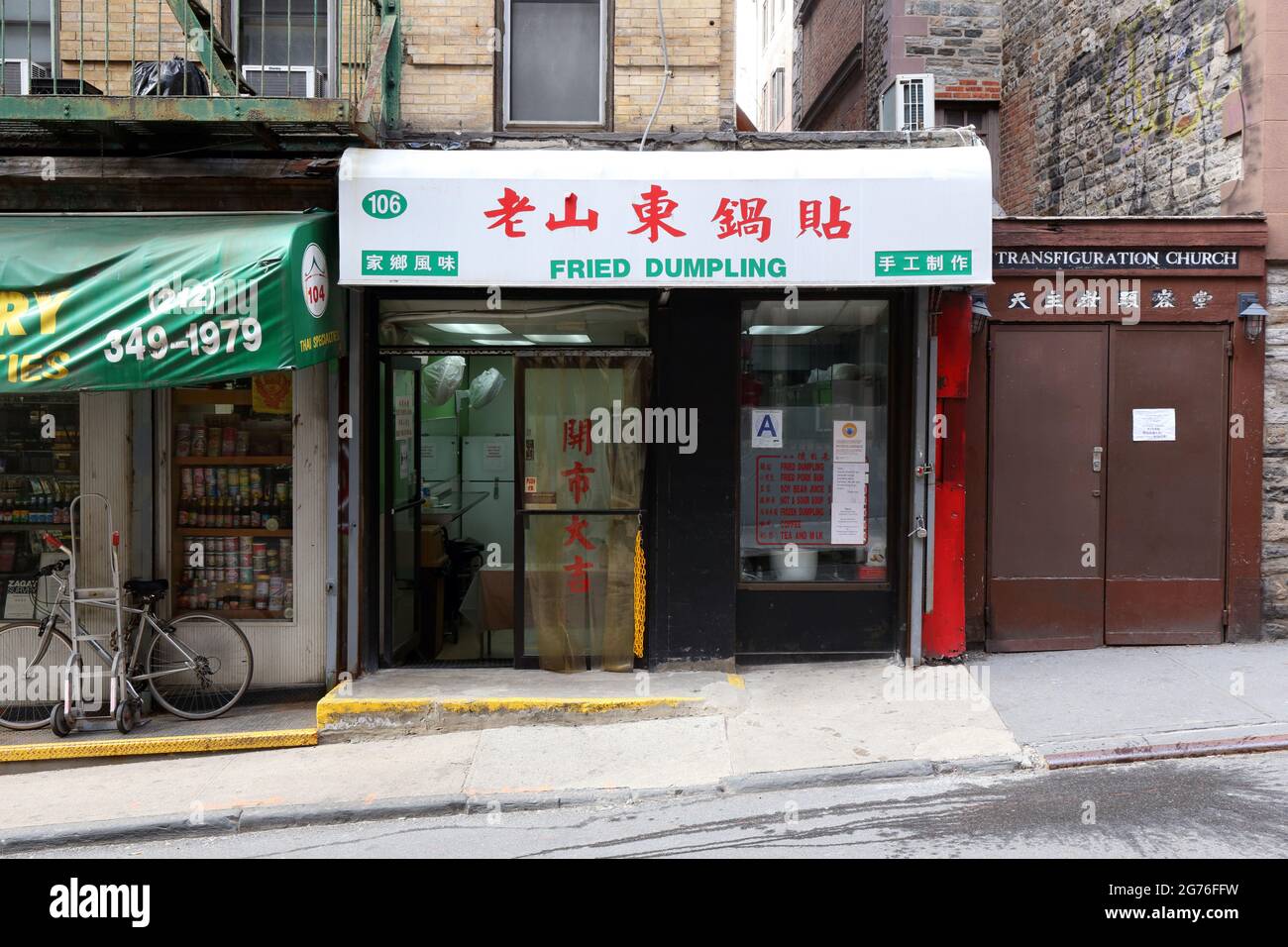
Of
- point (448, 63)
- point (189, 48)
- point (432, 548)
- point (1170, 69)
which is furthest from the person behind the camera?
point (1170, 69)

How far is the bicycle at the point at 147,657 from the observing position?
778 cm

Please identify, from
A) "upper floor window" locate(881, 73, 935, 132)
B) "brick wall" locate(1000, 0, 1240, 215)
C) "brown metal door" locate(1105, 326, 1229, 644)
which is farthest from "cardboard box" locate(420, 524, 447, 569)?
"brick wall" locate(1000, 0, 1240, 215)

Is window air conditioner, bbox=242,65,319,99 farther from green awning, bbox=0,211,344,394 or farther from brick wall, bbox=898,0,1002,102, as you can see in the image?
brick wall, bbox=898,0,1002,102

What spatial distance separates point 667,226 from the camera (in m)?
7.38

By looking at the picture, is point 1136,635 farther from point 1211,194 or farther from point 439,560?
A: point 439,560

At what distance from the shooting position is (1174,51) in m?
9.83

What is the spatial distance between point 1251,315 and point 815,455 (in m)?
3.62

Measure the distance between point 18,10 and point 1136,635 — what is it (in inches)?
393

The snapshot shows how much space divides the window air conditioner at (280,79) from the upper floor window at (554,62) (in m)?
1.50

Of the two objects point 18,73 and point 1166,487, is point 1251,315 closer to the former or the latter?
point 1166,487

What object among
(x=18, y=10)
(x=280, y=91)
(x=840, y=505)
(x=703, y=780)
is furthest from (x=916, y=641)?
(x=18, y=10)

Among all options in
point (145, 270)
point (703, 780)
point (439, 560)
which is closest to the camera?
point (703, 780)

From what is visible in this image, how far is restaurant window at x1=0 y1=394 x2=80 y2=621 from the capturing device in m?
8.28

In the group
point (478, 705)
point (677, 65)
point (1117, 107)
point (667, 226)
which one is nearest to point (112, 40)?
point (677, 65)
